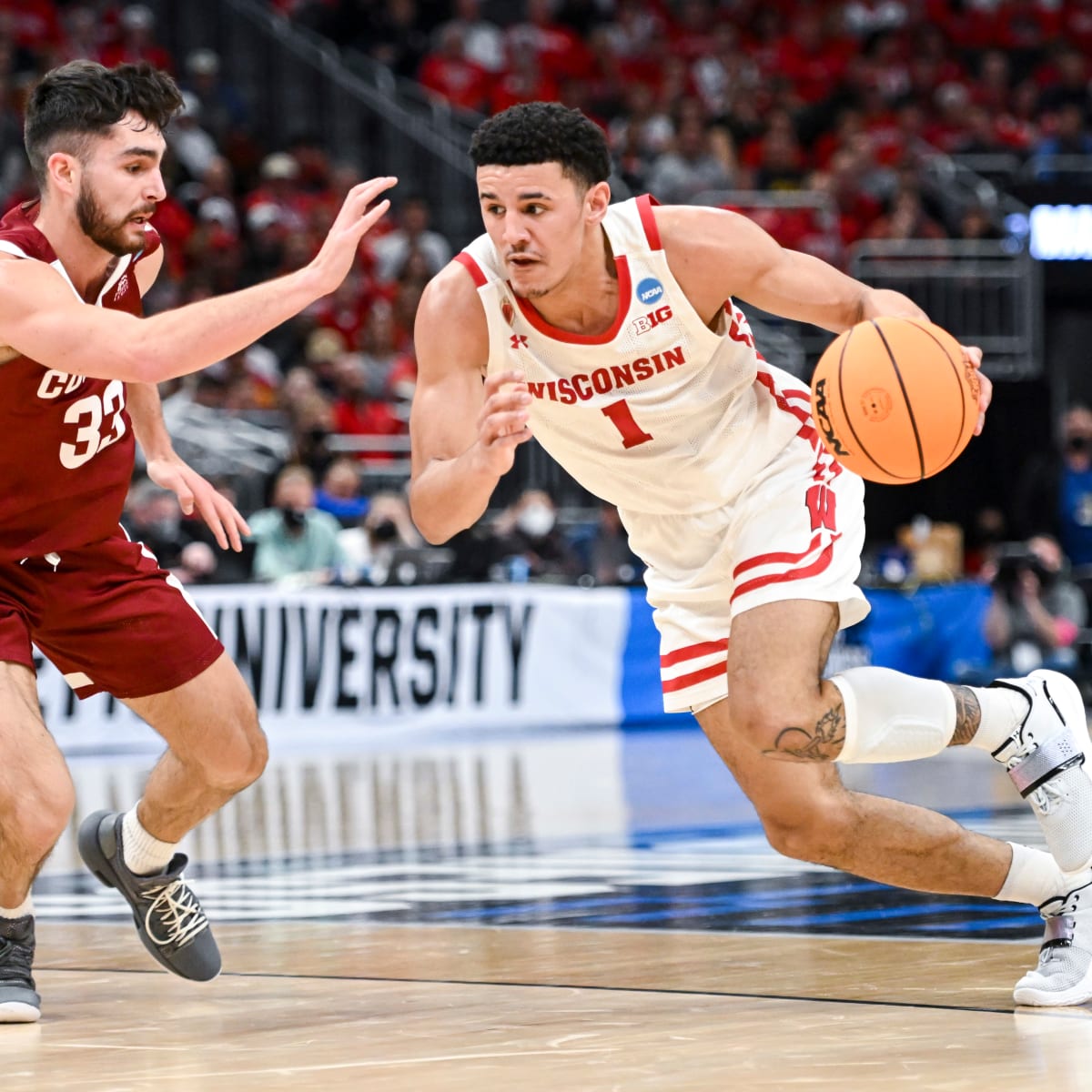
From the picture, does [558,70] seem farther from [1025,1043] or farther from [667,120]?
[1025,1043]

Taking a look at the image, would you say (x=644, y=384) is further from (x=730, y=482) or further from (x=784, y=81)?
(x=784, y=81)

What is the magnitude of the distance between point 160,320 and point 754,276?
1.46m

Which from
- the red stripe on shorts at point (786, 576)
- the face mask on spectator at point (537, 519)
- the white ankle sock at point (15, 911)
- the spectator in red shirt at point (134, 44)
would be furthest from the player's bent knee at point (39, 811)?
the spectator in red shirt at point (134, 44)

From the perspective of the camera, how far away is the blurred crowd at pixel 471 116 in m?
14.4

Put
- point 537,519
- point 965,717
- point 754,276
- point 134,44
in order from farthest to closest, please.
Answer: point 134,44
point 537,519
point 754,276
point 965,717

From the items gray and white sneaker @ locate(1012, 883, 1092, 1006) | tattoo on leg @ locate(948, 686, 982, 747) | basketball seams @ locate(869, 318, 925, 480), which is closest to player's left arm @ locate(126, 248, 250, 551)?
basketball seams @ locate(869, 318, 925, 480)

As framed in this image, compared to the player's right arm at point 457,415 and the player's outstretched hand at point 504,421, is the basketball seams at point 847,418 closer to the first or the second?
the player's right arm at point 457,415

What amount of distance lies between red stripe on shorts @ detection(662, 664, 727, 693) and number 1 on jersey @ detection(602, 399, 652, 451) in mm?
571

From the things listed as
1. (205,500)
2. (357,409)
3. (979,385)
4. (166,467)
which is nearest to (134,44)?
(357,409)

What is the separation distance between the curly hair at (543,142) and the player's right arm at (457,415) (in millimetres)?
318

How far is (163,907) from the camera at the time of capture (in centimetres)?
502

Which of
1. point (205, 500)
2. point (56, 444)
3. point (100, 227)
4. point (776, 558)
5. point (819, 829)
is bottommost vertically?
point (819, 829)

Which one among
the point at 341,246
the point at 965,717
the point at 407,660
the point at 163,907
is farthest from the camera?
the point at 407,660

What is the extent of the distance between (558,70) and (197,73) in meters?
3.89
